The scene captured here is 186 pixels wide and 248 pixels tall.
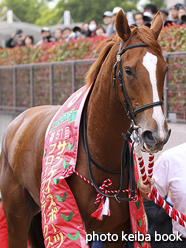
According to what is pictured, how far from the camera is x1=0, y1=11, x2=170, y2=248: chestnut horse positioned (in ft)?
6.99

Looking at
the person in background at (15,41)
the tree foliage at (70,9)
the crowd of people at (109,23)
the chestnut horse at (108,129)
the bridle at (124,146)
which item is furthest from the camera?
the tree foliage at (70,9)

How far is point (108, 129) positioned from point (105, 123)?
0.05 meters

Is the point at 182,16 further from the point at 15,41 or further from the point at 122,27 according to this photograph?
the point at 15,41

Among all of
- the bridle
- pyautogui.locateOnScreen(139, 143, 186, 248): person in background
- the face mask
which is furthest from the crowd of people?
the bridle

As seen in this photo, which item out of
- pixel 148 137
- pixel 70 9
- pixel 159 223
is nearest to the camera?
pixel 148 137

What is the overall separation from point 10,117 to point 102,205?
741cm

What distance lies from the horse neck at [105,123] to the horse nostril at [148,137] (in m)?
0.44

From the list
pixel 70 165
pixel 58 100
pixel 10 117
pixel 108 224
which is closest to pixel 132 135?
pixel 70 165

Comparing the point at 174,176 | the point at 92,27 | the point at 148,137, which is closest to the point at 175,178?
the point at 174,176

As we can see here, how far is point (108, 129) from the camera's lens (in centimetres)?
255

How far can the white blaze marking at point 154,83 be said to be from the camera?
202 cm

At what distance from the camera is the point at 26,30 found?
1563cm

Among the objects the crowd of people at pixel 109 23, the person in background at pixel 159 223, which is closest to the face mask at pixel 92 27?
the crowd of people at pixel 109 23

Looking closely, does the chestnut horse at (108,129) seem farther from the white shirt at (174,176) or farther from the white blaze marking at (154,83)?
the white shirt at (174,176)
